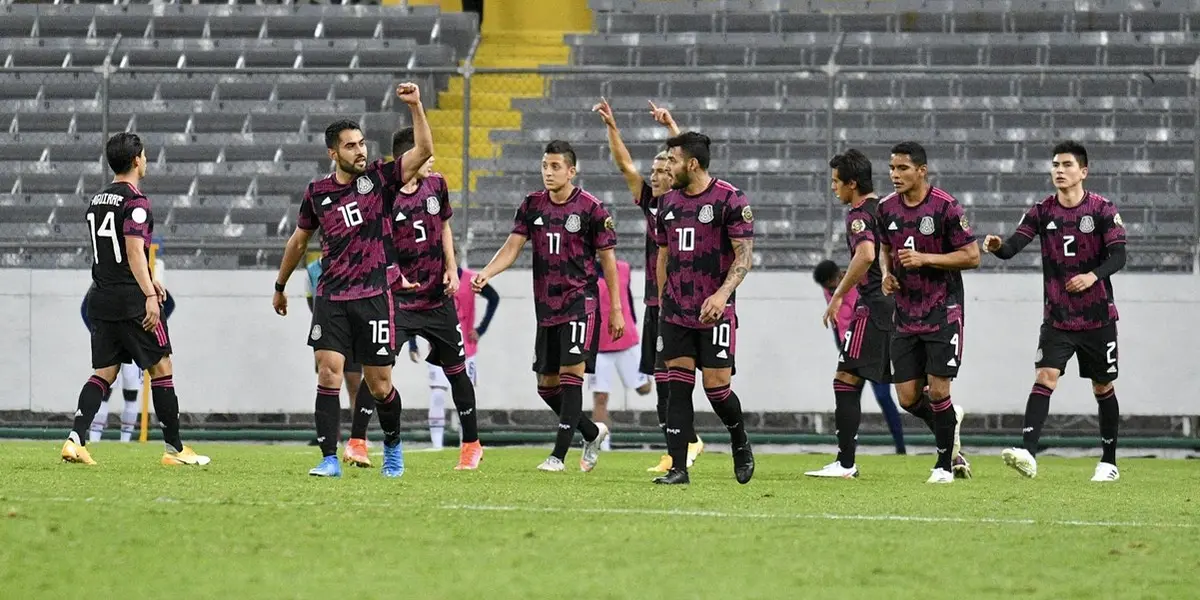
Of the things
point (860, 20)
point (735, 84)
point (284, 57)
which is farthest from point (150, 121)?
point (860, 20)

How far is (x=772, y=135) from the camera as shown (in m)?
16.4

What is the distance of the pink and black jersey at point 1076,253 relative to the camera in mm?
11359

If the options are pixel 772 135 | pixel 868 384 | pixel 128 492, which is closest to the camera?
pixel 128 492

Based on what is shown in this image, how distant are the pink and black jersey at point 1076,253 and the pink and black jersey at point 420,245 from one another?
380 cm

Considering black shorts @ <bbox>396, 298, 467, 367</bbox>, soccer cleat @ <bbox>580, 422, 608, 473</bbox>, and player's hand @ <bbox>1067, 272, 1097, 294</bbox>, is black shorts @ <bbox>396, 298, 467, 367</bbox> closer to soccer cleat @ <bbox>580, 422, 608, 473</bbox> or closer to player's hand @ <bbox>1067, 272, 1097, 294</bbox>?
soccer cleat @ <bbox>580, 422, 608, 473</bbox>

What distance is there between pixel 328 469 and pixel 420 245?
2141 mm

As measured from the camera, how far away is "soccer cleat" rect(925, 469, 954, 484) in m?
10.4

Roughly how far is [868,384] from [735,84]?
3.24 metres

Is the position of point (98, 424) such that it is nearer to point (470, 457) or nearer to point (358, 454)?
point (358, 454)

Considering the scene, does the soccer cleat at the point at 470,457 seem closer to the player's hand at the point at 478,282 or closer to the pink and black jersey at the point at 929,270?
the player's hand at the point at 478,282

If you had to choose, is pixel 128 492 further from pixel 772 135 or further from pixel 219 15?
pixel 219 15

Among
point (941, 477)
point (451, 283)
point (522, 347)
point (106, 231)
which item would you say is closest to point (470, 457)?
point (451, 283)

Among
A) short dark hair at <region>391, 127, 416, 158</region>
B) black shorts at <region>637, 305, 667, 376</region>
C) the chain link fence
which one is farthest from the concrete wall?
short dark hair at <region>391, 127, 416, 158</region>

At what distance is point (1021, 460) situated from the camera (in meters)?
10.9
